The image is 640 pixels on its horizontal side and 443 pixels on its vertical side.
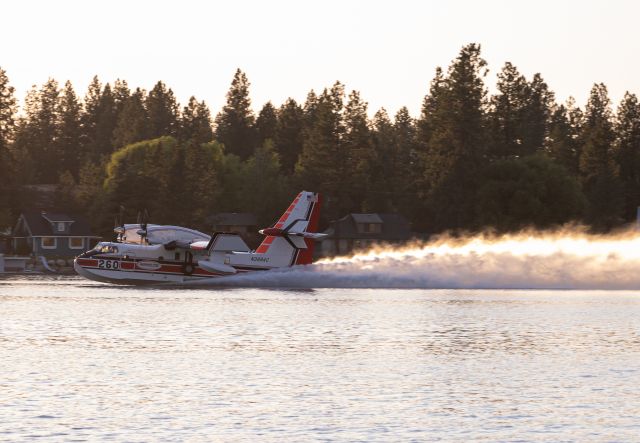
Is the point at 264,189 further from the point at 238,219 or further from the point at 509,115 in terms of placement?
the point at 509,115

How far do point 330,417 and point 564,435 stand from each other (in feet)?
18.4

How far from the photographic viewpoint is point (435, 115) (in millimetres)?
166250

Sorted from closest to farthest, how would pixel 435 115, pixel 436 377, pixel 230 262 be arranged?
pixel 436 377
pixel 230 262
pixel 435 115

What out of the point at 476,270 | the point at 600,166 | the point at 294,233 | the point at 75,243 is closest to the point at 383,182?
the point at 600,166

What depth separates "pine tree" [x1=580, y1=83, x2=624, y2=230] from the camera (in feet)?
517

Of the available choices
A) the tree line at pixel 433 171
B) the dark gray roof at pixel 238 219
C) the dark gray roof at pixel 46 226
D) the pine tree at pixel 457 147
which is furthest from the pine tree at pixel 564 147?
the dark gray roof at pixel 46 226

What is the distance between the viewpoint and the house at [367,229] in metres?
171

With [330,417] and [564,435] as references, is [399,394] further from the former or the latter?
[564,435]

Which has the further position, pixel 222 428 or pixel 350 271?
pixel 350 271

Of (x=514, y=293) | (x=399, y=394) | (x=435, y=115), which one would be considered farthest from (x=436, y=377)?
(x=435, y=115)

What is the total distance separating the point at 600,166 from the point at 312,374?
471 feet

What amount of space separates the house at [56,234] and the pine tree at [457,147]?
1880 inches

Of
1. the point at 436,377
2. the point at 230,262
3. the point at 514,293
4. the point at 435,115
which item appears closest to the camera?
the point at 436,377

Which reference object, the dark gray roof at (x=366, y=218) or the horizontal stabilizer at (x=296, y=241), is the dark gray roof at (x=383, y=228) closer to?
the dark gray roof at (x=366, y=218)
